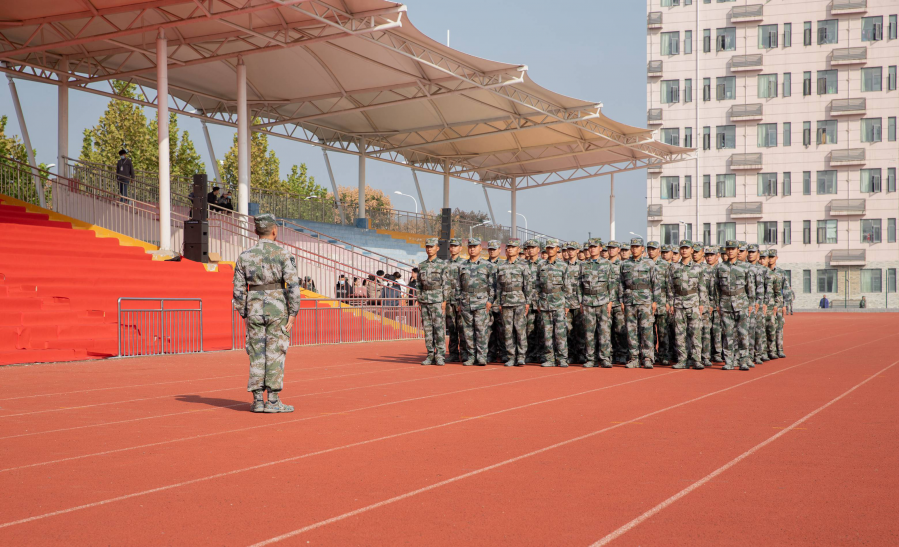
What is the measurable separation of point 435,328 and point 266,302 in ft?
20.6

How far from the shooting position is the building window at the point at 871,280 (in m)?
60.1

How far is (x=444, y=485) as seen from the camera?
555 cm

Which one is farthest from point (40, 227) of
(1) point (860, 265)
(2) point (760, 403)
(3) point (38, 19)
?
(1) point (860, 265)

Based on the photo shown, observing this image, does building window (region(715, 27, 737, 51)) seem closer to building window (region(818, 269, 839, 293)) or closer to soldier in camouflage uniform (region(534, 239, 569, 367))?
building window (region(818, 269, 839, 293))

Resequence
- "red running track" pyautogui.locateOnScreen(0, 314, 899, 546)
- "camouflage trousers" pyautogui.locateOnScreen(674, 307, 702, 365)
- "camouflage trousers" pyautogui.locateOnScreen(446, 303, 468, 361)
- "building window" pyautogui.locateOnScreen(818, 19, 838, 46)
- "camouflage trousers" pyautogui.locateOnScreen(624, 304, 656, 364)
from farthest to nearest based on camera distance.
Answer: "building window" pyautogui.locateOnScreen(818, 19, 838, 46) < "camouflage trousers" pyautogui.locateOnScreen(446, 303, 468, 361) < "camouflage trousers" pyautogui.locateOnScreen(624, 304, 656, 364) < "camouflage trousers" pyautogui.locateOnScreen(674, 307, 702, 365) < "red running track" pyautogui.locateOnScreen(0, 314, 899, 546)

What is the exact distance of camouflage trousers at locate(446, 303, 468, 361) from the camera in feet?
48.2

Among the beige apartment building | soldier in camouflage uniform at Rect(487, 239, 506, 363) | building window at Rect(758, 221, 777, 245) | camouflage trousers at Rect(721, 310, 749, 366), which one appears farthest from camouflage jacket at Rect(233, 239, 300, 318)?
building window at Rect(758, 221, 777, 245)

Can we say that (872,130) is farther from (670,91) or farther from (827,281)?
(670,91)

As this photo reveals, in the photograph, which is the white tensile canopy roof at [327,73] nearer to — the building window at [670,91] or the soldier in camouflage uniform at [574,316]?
the soldier in camouflage uniform at [574,316]

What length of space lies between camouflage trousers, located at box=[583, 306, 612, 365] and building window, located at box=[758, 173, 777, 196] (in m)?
53.7

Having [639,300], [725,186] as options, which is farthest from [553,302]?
[725,186]

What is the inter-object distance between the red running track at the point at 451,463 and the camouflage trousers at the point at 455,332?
3.39 m

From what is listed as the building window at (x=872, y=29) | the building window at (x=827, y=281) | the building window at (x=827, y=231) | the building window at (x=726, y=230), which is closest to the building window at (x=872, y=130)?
the building window at (x=872, y=29)

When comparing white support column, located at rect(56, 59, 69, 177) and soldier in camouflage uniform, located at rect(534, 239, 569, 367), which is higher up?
white support column, located at rect(56, 59, 69, 177)
